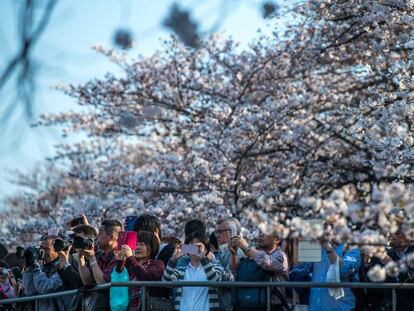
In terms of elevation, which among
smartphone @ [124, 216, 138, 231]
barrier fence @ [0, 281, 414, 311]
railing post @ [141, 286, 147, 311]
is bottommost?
railing post @ [141, 286, 147, 311]

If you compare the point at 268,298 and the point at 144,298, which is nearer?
the point at 268,298

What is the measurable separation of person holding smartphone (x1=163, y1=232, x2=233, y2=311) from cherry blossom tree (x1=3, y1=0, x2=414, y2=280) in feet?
15.2

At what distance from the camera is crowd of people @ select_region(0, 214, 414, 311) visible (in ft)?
29.0

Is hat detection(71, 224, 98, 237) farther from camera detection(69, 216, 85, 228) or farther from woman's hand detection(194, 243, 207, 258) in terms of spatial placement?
woman's hand detection(194, 243, 207, 258)

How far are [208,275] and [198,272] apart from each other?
0.15 m

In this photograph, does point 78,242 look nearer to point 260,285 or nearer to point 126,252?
point 126,252

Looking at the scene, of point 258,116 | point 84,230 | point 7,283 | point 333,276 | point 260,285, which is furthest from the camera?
point 258,116

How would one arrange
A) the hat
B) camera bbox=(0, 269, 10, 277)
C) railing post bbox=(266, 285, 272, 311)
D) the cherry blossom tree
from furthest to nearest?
the cherry blossom tree
camera bbox=(0, 269, 10, 277)
the hat
railing post bbox=(266, 285, 272, 311)

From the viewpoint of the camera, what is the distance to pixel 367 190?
15.1 meters

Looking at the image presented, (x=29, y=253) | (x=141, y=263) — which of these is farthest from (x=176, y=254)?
(x=29, y=253)

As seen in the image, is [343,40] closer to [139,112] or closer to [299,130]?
[299,130]

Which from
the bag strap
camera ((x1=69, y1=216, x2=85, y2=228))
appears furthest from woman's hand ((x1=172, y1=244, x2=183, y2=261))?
camera ((x1=69, y1=216, x2=85, y2=228))

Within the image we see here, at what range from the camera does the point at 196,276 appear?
9008 mm

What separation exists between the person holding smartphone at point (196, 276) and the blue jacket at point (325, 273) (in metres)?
0.72
